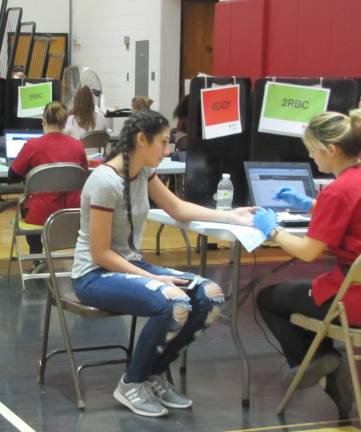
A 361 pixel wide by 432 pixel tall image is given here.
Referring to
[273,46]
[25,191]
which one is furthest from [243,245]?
[273,46]

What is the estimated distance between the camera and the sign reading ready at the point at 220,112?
4359 mm

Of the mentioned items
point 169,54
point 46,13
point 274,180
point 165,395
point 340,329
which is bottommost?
point 165,395

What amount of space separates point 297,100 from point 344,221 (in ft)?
5.04

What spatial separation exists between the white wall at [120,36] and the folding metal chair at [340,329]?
28.0ft

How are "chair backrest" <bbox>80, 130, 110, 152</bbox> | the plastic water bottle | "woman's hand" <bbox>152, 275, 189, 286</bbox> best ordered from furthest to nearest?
"chair backrest" <bbox>80, 130, 110, 152</bbox>
the plastic water bottle
"woman's hand" <bbox>152, 275, 189, 286</bbox>

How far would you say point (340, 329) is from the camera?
121 inches

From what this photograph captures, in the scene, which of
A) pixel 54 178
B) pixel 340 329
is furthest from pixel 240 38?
pixel 340 329

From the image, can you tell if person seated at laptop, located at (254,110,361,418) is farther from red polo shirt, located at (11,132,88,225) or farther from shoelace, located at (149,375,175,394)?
red polo shirt, located at (11,132,88,225)

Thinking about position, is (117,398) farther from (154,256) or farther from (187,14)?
(187,14)

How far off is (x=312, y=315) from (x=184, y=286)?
1.65 feet

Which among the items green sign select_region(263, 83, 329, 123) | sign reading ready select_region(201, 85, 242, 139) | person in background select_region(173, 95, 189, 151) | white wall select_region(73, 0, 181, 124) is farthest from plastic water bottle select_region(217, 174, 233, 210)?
white wall select_region(73, 0, 181, 124)

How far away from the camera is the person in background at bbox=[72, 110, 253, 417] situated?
3238mm

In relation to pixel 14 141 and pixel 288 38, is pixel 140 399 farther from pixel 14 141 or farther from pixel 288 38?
pixel 288 38

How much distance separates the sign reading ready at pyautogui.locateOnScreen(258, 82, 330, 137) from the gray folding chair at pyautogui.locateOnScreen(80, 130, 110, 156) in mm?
2892
